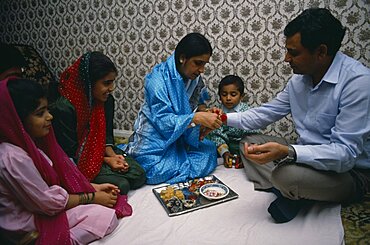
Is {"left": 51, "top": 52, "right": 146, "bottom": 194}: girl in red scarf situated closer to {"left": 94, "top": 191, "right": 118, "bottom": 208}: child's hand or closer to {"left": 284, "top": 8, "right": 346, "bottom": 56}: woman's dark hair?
{"left": 94, "top": 191, "right": 118, "bottom": 208}: child's hand

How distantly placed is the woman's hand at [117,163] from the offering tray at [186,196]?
0.24 metres

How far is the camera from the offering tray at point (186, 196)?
164cm

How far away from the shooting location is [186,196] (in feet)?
5.78

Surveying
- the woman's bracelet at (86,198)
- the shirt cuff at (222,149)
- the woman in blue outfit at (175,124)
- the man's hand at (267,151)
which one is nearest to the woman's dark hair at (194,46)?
the woman in blue outfit at (175,124)

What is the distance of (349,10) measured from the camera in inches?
84.1

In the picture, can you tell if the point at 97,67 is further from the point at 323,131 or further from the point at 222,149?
the point at 323,131

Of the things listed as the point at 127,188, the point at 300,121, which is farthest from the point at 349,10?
the point at 127,188

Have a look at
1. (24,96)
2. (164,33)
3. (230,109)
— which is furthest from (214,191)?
(164,33)

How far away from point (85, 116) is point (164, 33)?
1.23 metres

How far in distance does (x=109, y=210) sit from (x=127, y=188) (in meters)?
0.37

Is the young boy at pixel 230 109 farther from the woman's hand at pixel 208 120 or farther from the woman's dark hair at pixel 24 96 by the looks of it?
the woman's dark hair at pixel 24 96

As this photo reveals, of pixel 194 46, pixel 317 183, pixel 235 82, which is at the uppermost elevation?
pixel 194 46

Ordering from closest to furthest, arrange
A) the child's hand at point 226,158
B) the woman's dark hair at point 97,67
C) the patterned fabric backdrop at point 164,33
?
the woman's dark hair at point 97,67 → the child's hand at point 226,158 → the patterned fabric backdrop at point 164,33

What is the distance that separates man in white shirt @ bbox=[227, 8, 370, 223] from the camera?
1372mm
